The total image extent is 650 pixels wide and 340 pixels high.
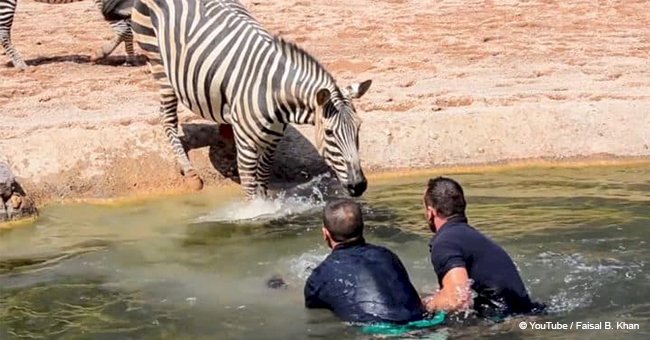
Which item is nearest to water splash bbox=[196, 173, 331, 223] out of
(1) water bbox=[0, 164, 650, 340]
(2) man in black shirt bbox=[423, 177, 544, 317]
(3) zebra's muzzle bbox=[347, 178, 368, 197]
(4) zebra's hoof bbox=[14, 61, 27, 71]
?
(1) water bbox=[0, 164, 650, 340]

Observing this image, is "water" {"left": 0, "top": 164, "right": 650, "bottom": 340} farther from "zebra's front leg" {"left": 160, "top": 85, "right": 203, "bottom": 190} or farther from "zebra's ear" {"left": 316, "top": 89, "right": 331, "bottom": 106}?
"zebra's ear" {"left": 316, "top": 89, "right": 331, "bottom": 106}

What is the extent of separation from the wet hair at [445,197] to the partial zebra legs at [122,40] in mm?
9482

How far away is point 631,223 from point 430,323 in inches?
132

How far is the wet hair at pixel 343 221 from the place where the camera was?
6383mm

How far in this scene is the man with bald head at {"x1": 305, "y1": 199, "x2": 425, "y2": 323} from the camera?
639 cm

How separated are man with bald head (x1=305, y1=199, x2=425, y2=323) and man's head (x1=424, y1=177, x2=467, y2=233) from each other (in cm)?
34

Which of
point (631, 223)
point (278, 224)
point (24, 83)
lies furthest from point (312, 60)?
point (24, 83)

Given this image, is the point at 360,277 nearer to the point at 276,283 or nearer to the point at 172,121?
the point at 276,283

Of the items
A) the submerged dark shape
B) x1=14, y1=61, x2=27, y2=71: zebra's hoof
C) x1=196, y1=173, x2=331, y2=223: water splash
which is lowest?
x1=14, y1=61, x2=27, y2=71: zebra's hoof

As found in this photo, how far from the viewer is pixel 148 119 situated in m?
12.0

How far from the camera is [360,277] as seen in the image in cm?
639

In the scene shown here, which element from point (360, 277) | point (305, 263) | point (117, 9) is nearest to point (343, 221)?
point (360, 277)

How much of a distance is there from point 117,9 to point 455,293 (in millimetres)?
9812

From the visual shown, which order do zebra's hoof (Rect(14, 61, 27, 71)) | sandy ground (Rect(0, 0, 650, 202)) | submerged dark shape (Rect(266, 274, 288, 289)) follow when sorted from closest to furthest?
submerged dark shape (Rect(266, 274, 288, 289)), sandy ground (Rect(0, 0, 650, 202)), zebra's hoof (Rect(14, 61, 27, 71))
